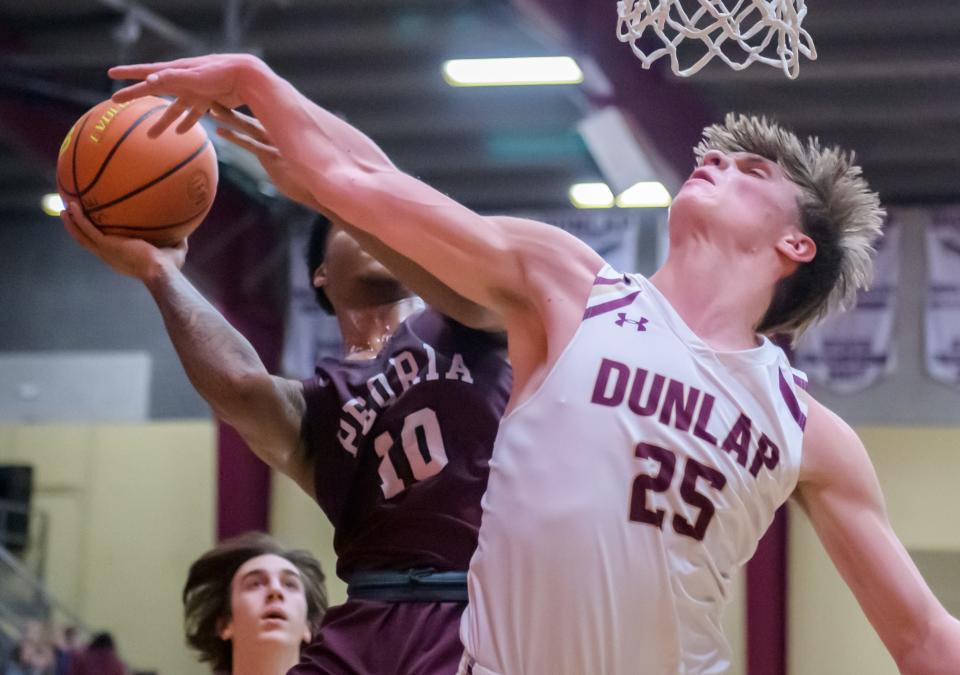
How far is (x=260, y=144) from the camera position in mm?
2842

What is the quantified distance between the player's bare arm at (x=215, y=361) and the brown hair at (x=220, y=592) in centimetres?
81

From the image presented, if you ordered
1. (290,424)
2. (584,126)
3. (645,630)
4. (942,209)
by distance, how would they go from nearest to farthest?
(645,630)
(290,424)
(584,126)
(942,209)

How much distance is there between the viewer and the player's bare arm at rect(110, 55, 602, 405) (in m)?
2.52

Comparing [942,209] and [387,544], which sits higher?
[942,209]

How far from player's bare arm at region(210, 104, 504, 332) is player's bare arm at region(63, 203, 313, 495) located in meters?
0.62

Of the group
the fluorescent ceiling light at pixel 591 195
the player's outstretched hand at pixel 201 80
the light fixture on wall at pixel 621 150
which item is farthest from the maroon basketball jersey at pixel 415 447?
the fluorescent ceiling light at pixel 591 195

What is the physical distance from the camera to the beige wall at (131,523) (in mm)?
12758

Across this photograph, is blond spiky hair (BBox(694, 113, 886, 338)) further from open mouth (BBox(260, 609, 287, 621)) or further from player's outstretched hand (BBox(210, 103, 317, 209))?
open mouth (BBox(260, 609, 287, 621))

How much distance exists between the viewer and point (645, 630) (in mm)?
2480

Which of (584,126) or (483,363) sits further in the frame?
(584,126)

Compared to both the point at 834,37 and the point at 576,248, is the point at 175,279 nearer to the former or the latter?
the point at 576,248

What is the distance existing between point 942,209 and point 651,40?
3.78 meters

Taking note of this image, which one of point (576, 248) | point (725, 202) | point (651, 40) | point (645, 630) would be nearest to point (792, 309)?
point (725, 202)

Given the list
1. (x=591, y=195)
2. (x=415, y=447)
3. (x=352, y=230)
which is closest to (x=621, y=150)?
(x=591, y=195)
